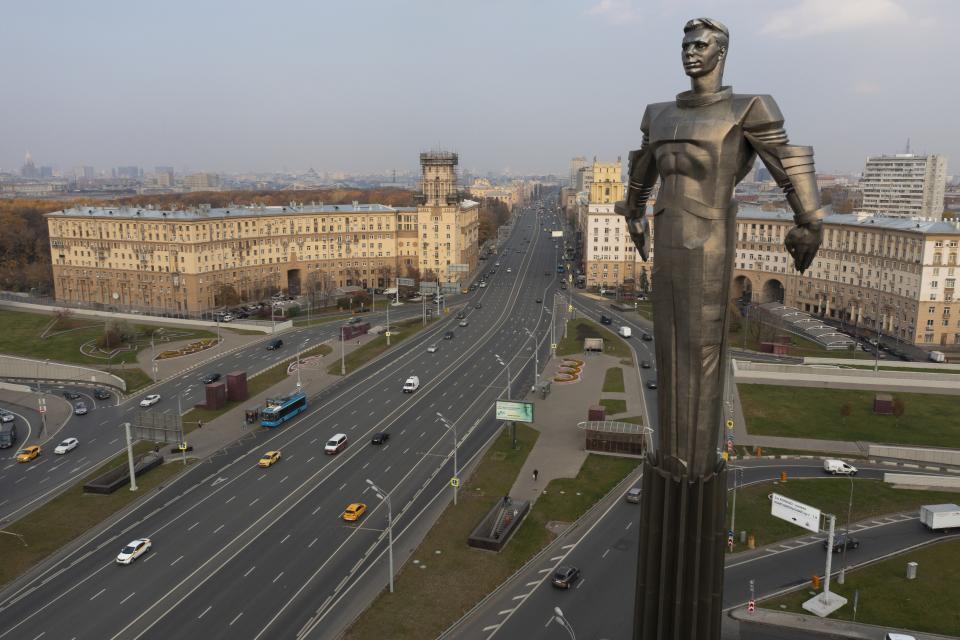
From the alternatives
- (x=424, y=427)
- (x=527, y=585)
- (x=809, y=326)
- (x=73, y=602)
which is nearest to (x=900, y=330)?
(x=809, y=326)

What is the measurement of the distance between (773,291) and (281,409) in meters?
97.1

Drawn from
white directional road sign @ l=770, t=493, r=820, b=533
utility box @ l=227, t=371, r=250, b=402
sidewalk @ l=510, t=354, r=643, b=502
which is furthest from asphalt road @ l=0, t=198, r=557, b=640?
white directional road sign @ l=770, t=493, r=820, b=533

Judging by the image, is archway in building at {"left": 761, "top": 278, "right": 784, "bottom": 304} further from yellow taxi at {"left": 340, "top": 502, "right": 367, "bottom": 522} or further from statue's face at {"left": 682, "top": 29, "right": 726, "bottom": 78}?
statue's face at {"left": 682, "top": 29, "right": 726, "bottom": 78}

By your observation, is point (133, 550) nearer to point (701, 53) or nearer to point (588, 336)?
point (701, 53)

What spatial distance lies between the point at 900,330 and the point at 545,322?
165 feet

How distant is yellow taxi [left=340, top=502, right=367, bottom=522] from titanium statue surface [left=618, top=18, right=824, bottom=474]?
30047 mm

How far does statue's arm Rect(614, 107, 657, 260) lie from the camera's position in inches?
775

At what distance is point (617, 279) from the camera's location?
146 metres

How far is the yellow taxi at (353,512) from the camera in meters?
44.9

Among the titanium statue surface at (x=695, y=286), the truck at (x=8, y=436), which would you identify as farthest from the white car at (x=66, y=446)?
the titanium statue surface at (x=695, y=286)

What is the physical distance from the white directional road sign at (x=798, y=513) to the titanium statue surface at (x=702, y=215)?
940 inches

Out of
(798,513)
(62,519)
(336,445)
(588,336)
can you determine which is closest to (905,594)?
(798,513)

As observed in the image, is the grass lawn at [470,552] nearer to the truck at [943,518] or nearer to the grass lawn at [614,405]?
the grass lawn at [614,405]

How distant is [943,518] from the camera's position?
140ft
